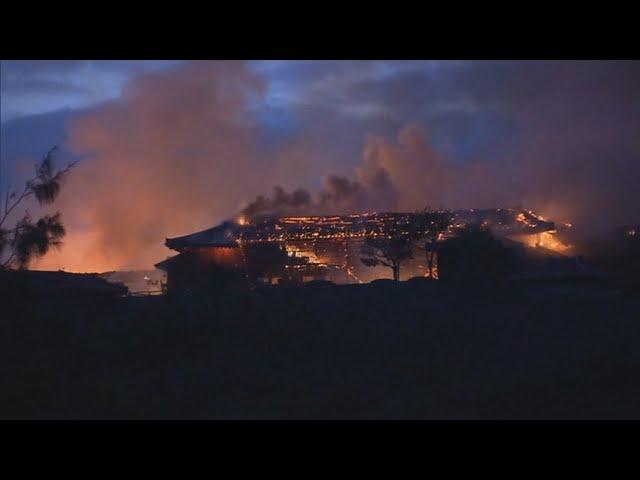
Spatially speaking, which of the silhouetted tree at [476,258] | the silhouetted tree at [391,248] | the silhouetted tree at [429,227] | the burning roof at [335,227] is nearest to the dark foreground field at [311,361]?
the silhouetted tree at [476,258]

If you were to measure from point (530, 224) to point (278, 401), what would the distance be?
28289mm

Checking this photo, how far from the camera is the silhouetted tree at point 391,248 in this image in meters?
36.5

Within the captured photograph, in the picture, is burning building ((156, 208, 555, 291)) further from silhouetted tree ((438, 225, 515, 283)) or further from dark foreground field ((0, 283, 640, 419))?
dark foreground field ((0, 283, 640, 419))

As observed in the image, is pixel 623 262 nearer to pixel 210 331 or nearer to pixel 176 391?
pixel 210 331

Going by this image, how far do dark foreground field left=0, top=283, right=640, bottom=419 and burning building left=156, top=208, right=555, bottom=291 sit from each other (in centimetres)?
1621

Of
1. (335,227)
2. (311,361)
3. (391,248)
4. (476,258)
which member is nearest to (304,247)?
(335,227)

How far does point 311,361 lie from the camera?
15.5m

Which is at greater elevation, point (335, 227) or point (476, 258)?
point (335, 227)

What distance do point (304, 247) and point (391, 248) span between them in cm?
468

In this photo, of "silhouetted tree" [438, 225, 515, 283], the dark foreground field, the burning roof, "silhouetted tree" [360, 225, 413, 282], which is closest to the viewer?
the dark foreground field

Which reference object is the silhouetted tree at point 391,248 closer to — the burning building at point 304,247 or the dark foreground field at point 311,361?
the burning building at point 304,247

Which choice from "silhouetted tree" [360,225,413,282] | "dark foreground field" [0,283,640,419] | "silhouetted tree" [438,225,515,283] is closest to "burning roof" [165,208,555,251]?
"silhouetted tree" [360,225,413,282]

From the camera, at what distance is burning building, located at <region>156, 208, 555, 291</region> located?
37.1m

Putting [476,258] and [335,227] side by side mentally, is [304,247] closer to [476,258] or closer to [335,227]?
[335,227]
